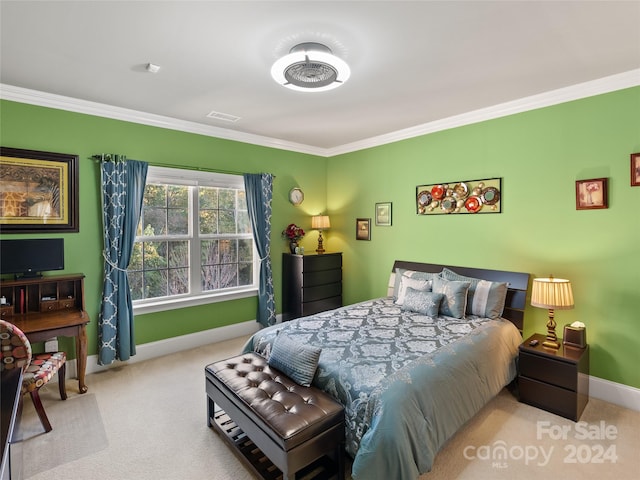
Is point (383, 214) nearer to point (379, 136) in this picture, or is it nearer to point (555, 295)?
point (379, 136)

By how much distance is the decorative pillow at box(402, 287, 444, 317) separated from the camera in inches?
125

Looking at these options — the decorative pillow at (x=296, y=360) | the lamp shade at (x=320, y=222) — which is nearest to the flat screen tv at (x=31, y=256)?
the decorative pillow at (x=296, y=360)

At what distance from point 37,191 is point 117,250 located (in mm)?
820

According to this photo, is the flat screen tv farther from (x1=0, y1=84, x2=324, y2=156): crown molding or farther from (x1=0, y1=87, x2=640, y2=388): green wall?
(x1=0, y1=84, x2=324, y2=156): crown molding

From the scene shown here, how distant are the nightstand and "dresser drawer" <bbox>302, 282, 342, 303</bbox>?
8.24 ft

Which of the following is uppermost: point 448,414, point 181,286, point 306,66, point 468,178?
point 306,66

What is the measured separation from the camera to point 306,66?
2.25 metres

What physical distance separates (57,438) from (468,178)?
420cm

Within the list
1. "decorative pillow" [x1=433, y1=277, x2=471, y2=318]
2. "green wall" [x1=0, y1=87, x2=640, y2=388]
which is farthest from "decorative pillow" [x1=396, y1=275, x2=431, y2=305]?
"green wall" [x1=0, y1=87, x2=640, y2=388]

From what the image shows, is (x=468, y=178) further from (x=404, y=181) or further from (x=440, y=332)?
(x=440, y=332)

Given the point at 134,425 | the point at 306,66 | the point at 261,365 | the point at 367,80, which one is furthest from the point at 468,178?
the point at 134,425

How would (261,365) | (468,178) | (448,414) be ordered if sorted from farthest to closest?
(468,178) → (261,365) → (448,414)

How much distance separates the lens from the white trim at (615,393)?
2.72 meters

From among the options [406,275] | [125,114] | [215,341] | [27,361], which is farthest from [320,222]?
[27,361]
